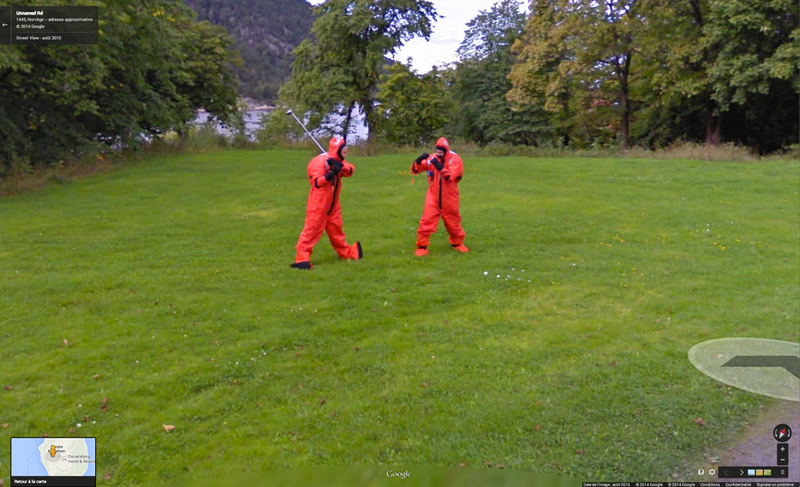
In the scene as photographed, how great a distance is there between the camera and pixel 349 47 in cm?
3609

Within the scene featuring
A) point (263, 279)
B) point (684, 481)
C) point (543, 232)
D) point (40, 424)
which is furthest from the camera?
point (543, 232)

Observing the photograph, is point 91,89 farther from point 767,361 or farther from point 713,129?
point 713,129

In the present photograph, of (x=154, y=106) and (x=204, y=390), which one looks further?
(x=154, y=106)

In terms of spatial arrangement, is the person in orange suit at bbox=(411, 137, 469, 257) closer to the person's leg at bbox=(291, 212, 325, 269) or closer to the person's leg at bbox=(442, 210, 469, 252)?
the person's leg at bbox=(442, 210, 469, 252)

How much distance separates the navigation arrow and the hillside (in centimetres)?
4770

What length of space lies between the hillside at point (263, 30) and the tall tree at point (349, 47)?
1420 centimetres

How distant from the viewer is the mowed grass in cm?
427

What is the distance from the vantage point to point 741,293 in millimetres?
7766

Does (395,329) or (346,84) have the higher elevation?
(346,84)

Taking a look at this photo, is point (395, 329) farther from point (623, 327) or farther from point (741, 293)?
point (741, 293)

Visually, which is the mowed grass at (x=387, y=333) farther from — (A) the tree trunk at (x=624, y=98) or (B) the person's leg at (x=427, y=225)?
(A) the tree trunk at (x=624, y=98)

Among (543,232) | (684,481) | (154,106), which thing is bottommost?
(684,481)

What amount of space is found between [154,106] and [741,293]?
20.2 meters

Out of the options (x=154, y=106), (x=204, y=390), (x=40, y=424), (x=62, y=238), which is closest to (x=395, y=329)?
(x=204, y=390)
